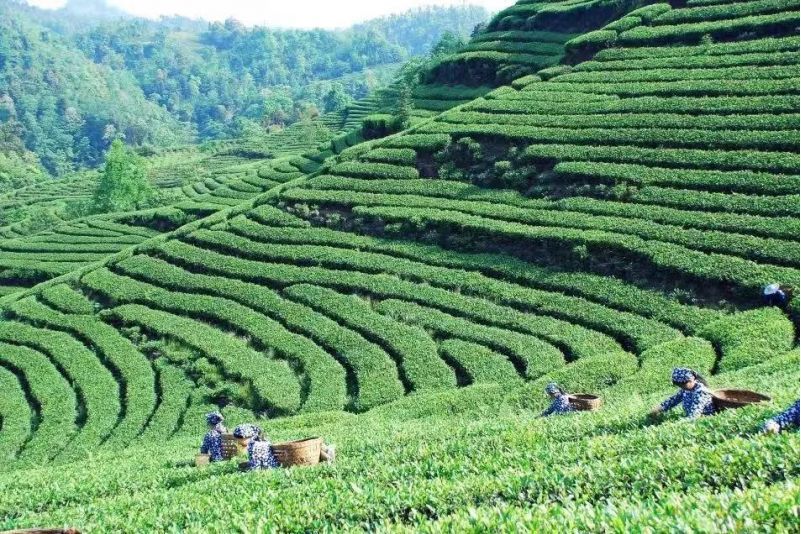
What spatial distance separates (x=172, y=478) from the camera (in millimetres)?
14797

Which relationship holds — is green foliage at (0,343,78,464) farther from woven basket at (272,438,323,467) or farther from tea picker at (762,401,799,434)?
tea picker at (762,401,799,434)

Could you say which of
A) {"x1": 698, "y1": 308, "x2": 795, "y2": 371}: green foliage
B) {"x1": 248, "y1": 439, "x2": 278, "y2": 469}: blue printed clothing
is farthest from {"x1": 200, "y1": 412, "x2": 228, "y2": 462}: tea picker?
{"x1": 698, "y1": 308, "x2": 795, "y2": 371}: green foliage

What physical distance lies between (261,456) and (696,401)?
6.95 m

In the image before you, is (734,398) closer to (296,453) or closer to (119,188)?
(296,453)

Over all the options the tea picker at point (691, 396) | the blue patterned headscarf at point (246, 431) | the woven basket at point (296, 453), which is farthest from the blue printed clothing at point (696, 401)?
the blue patterned headscarf at point (246, 431)

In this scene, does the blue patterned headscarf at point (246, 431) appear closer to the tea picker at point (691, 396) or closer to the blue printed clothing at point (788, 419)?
the tea picker at point (691, 396)

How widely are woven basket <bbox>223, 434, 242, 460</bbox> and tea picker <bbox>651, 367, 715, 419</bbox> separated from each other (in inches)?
332

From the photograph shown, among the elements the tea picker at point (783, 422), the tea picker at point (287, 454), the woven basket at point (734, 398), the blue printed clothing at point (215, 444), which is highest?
the tea picker at point (783, 422)

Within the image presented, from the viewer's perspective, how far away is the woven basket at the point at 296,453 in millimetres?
13523

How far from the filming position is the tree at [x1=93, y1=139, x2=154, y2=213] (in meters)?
71.9

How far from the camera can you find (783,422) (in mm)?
9422

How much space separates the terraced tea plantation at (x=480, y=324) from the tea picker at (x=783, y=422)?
51cm

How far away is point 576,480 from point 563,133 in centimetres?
3231

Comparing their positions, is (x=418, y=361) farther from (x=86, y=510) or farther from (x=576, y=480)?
(x=576, y=480)
